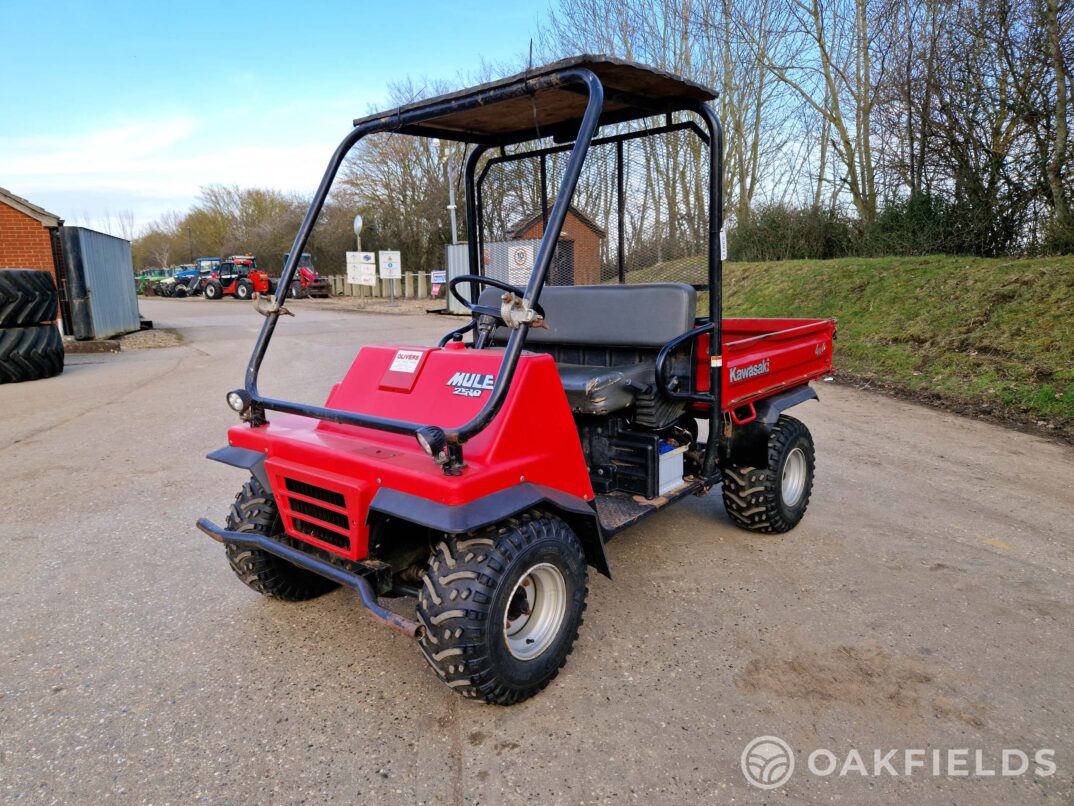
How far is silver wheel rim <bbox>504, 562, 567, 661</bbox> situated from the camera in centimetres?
251

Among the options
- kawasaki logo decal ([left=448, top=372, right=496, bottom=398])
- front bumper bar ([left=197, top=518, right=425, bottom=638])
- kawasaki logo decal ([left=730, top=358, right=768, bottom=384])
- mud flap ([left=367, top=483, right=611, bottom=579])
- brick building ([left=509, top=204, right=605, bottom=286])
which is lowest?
front bumper bar ([left=197, top=518, right=425, bottom=638])

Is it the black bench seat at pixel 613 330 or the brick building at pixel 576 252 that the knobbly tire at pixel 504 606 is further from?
the brick building at pixel 576 252

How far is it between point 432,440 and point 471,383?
0.55m

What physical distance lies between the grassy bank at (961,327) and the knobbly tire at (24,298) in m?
A: 11.8

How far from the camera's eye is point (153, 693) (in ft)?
8.50

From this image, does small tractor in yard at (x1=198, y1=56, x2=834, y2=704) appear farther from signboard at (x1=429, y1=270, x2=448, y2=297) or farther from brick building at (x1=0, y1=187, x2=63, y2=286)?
signboard at (x1=429, y1=270, x2=448, y2=297)

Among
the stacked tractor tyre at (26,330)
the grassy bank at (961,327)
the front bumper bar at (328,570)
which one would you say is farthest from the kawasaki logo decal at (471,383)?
the stacked tractor tyre at (26,330)

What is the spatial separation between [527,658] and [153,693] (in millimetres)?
1414

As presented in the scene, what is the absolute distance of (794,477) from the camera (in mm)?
4270

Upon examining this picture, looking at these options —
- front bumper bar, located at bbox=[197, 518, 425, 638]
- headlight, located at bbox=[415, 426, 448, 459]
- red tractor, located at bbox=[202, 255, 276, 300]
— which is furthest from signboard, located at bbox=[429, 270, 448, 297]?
headlight, located at bbox=[415, 426, 448, 459]

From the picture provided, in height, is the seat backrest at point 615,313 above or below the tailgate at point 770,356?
above

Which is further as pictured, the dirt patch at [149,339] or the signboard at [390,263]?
the signboard at [390,263]

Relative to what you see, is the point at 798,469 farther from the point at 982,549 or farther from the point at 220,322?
the point at 220,322

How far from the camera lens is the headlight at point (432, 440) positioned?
2172mm
